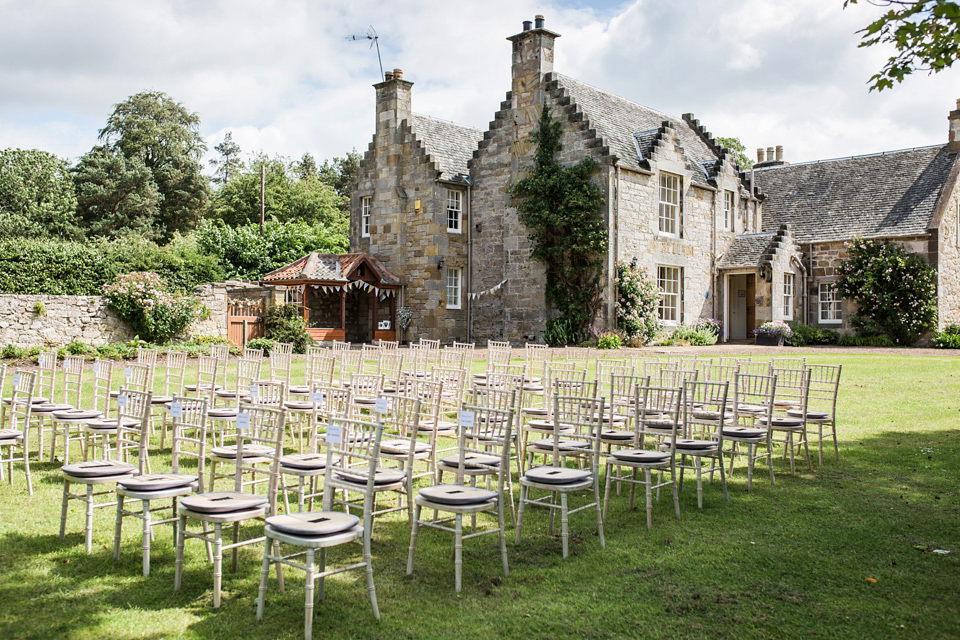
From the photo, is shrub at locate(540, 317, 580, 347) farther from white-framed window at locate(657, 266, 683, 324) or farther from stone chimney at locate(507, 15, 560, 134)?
stone chimney at locate(507, 15, 560, 134)

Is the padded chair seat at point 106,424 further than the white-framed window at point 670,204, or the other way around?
the white-framed window at point 670,204

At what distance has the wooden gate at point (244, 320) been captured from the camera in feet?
78.3

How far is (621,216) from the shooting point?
23.3m

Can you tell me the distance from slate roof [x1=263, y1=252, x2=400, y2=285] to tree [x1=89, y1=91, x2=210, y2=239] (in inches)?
923

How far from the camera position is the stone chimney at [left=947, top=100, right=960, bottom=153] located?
28.1 metres

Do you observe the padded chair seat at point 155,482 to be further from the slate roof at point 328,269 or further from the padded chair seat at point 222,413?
the slate roof at point 328,269

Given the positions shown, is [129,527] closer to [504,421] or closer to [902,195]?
[504,421]

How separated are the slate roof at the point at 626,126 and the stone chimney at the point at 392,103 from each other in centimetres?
604

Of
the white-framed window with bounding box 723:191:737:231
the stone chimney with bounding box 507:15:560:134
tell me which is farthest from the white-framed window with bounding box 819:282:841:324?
the stone chimney with bounding box 507:15:560:134

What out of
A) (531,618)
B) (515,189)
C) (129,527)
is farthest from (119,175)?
(531,618)

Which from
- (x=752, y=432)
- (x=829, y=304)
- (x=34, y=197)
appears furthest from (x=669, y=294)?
(x=34, y=197)

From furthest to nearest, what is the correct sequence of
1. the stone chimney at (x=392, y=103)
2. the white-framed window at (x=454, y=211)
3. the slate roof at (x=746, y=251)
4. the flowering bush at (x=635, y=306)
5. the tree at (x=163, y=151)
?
the tree at (x=163, y=151) → the stone chimney at (x=392, y=103) → the white-framed window at (x=454, y=211) → the slate roof at (x=746, y=251) → the flowering bush at (x=635, y=306)

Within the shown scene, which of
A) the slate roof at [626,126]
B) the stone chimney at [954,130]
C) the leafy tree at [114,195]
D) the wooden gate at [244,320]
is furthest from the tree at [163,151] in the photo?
the stone chimney at [954,130]

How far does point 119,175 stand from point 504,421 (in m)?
43.9
